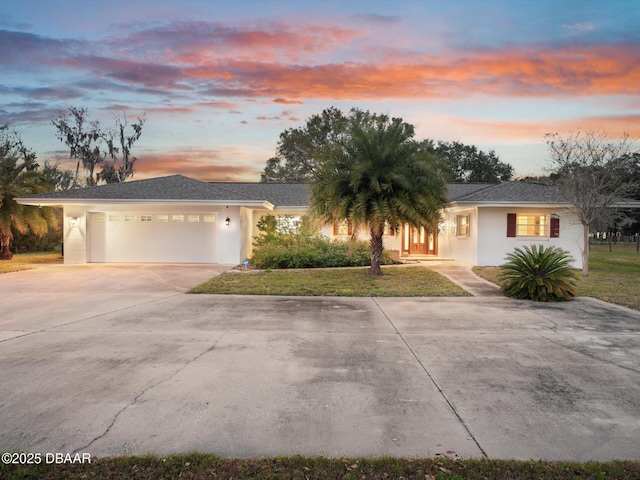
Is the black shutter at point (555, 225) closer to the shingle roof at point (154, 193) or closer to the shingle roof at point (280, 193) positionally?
the shingle roof at point (280, 193)

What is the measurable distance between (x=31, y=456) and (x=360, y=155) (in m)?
11.9

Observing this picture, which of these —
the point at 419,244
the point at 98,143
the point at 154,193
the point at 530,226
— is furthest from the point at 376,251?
the point at 98,143

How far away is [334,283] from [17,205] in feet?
50.9

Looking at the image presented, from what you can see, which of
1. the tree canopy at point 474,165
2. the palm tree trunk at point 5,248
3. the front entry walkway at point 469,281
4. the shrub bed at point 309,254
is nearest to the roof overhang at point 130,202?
the shrub bed at point 309,254

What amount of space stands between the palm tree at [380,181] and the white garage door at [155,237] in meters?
6.95

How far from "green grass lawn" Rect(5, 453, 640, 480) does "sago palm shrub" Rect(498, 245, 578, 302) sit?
791 centimetres

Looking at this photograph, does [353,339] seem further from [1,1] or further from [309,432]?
[1,1]

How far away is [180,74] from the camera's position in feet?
59.0

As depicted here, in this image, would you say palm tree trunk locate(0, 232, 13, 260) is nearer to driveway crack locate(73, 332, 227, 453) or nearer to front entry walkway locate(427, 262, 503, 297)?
driveway crack locate(73, 332, 227, 453)

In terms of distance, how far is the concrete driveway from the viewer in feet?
11.3

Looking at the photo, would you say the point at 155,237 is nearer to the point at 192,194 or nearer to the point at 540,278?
the point at 192,194

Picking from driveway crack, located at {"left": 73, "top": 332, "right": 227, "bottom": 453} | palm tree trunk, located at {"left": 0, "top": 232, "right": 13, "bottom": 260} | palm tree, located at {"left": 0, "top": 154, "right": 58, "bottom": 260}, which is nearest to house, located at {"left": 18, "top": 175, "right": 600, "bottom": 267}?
palm tree, located at {"left": 0, "top": 154, "right": 58, "bottom": 260}

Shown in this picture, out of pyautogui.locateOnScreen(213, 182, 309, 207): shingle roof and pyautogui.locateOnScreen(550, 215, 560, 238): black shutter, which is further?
pyautogui.locateOnScreen(213, 182, 309, 207): shingle roof

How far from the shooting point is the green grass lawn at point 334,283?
11219mm
